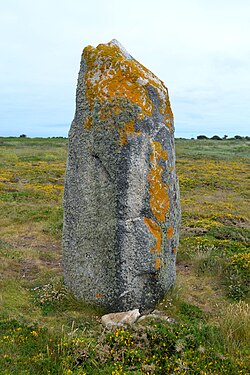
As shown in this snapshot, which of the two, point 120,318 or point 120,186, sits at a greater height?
point 120,186

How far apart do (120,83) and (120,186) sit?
1820 mm

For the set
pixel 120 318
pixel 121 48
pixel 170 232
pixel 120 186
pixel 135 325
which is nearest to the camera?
pixel 135 325

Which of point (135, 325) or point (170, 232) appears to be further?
point (170, 232)

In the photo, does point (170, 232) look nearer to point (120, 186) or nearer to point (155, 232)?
point (155, 232)

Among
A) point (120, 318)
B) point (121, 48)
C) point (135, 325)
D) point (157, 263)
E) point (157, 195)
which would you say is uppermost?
point (121, 48)

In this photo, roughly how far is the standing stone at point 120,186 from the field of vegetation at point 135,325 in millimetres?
555

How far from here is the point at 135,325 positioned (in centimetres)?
571

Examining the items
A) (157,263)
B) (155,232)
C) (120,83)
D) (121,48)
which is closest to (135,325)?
(157,263)

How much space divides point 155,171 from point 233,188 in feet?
57.0

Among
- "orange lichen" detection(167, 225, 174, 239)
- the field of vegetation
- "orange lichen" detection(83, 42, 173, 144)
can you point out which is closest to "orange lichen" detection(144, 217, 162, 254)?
"orange lichen" detection(167, 225, 174, 239)

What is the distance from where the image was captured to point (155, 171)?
692 centimetres

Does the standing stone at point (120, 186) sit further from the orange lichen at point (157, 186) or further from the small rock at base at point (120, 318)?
the small rock at base at point (120, 318)

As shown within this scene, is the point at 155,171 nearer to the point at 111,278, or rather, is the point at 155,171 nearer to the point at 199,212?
the point at 111,278

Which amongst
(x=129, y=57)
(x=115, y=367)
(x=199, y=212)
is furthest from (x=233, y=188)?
(x=115, y=367)
